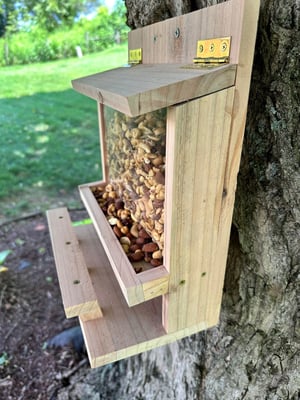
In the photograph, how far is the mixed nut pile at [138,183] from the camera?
523 mm

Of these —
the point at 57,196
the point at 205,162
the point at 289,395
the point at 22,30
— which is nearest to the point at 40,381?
the point at 289,395

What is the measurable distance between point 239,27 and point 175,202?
0.75 ft

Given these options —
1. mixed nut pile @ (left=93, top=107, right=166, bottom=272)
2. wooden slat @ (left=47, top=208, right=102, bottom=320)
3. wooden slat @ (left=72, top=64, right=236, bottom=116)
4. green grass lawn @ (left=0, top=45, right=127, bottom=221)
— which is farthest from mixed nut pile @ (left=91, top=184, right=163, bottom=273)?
green grass lawn @ (left=0, top=45, right=127, bottom=221)

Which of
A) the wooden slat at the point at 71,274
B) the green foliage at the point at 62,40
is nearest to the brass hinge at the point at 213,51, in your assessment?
the wooden slat at the point at 71,274

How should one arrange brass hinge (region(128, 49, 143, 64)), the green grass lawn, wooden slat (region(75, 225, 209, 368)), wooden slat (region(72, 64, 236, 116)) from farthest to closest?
the green grass lawn → brass hinge (region(128, 49, 143, 64)) → wooden slat (region(75, 225, 209, 368)) → wooden slat (region(72, 64, 236, 116))

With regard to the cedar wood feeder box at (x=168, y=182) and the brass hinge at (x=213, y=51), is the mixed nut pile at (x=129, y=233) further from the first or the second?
the brass hinge at (x=213, y=51)

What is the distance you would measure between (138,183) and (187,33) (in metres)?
0.26

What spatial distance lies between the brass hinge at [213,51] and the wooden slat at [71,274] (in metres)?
0.44

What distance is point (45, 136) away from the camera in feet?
10.1

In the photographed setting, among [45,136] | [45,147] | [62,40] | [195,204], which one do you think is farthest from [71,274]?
[62,40]

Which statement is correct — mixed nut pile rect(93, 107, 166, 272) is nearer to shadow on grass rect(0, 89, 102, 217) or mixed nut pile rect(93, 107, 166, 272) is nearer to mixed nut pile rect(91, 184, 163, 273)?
mixed nut pile rect(91, 184, 163, 273)

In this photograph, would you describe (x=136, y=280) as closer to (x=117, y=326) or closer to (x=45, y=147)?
(x=117, y=326)

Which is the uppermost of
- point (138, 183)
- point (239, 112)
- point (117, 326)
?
point (239, 112)

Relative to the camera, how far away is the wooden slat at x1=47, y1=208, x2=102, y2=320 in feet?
1.92
